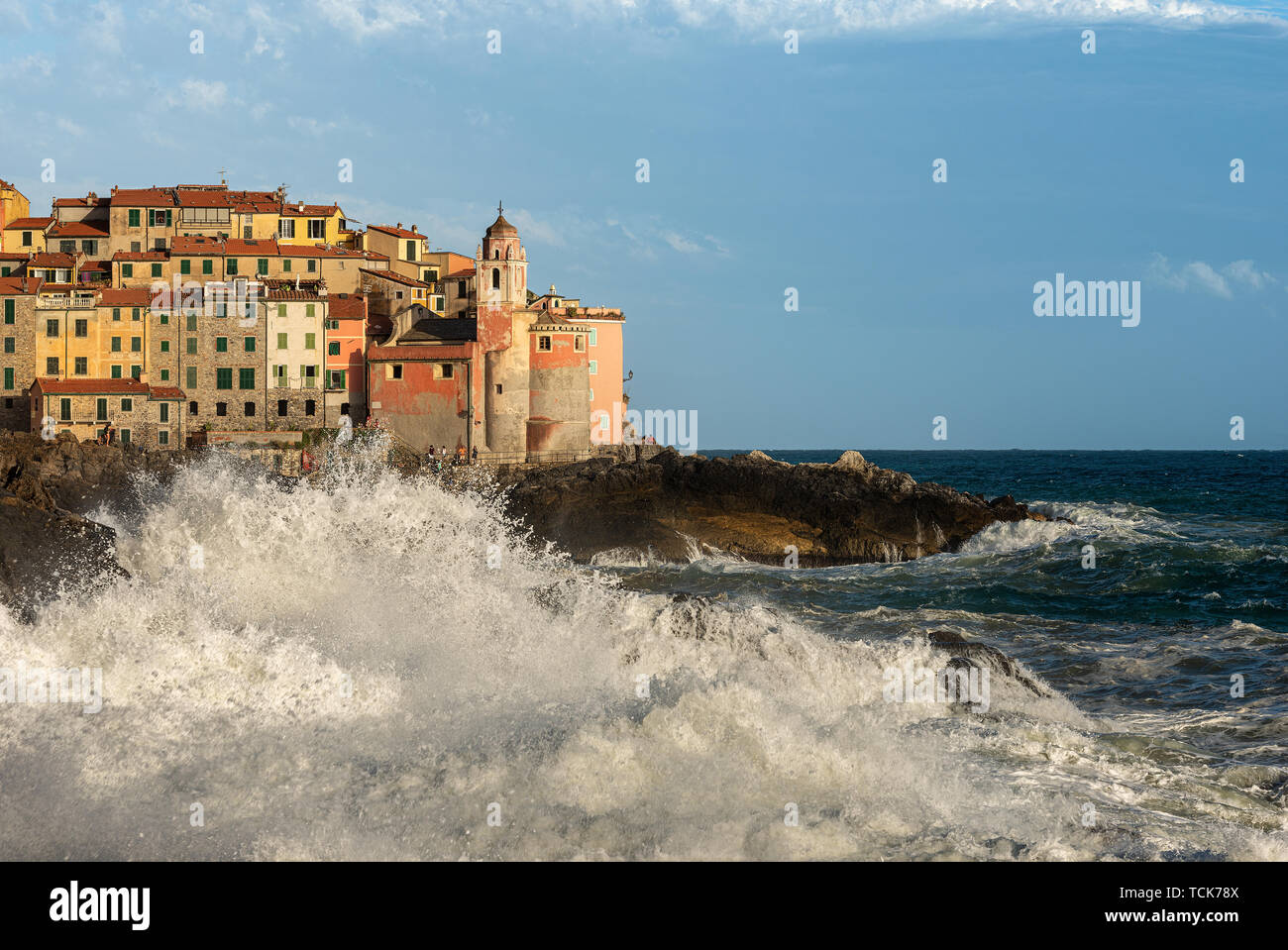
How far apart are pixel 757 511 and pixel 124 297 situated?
34404mm

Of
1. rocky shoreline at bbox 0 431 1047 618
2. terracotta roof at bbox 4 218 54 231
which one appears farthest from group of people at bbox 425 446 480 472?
terracotta roof at bbox 4 218 54 231

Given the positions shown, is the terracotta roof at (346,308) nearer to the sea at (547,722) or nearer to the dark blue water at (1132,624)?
the dark blue water at (1132,624)

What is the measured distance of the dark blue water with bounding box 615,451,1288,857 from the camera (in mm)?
12188

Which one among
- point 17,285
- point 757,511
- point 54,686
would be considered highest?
point 17,285

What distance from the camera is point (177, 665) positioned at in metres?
12.2

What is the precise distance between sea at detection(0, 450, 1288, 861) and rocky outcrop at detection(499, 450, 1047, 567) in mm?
14983

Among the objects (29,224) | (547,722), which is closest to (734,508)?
(547,722)

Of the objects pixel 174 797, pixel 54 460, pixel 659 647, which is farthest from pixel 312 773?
pixel 54 460

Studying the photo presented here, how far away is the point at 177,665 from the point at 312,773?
2993 mm

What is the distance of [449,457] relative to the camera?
52.7 meters

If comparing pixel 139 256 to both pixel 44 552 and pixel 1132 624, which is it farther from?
pixel 1132 624

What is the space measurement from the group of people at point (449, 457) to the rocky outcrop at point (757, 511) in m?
9.28
